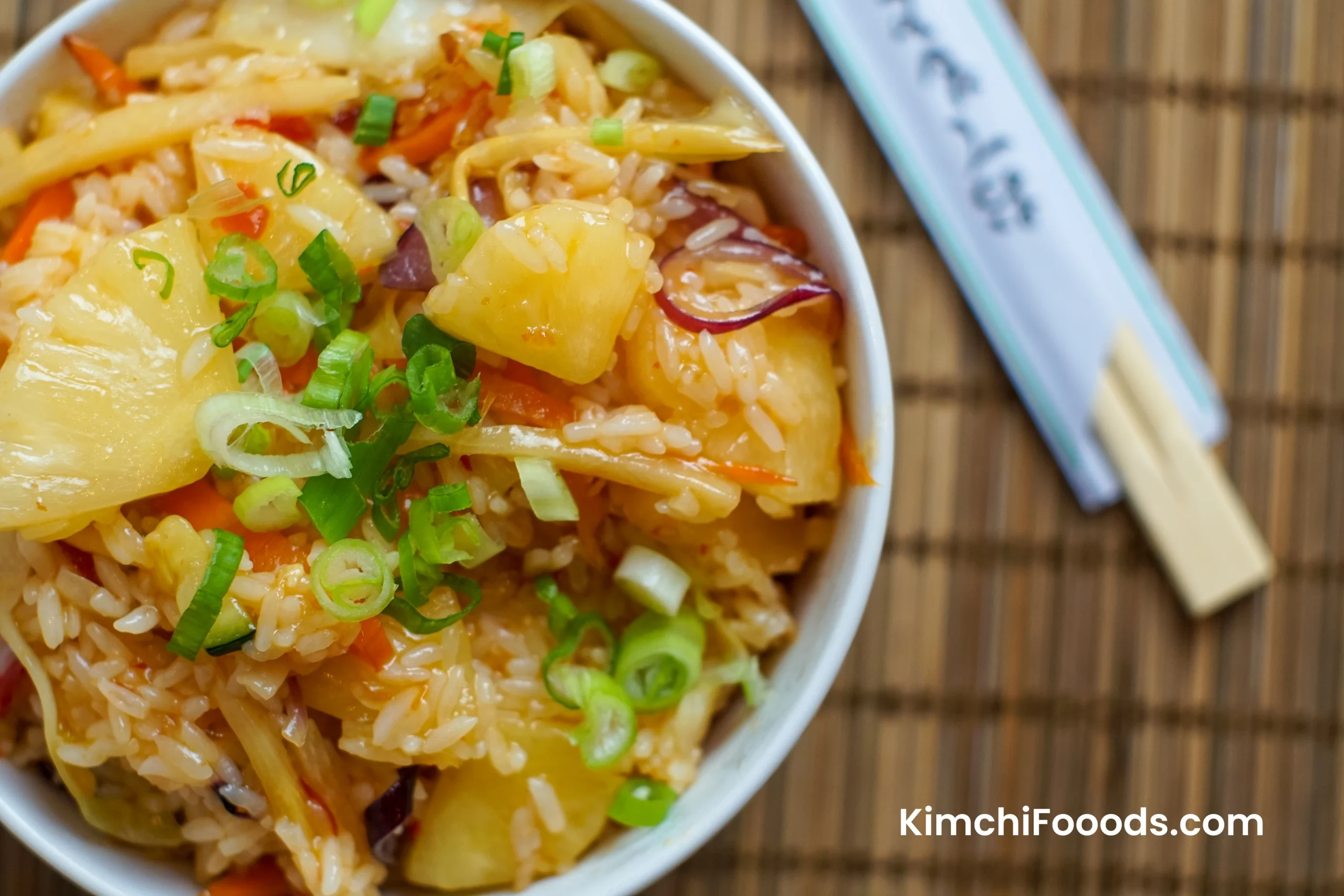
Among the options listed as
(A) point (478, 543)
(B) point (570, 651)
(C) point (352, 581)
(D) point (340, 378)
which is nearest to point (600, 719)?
(B) point (570, 651)

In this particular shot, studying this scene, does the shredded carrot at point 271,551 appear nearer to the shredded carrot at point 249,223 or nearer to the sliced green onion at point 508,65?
the shredded carrot at point 249,223

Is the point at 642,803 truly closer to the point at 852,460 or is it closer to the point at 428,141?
the point at 852,460

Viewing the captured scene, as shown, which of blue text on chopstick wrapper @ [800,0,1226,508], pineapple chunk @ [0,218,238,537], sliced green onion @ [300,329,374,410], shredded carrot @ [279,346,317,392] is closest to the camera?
pineapple chunk @ [0,218,238,537]

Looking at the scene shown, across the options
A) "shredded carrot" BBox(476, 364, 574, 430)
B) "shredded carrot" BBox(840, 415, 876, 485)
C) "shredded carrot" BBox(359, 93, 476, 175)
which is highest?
"shredded carrot" BBox(359, 93, 476, 175)

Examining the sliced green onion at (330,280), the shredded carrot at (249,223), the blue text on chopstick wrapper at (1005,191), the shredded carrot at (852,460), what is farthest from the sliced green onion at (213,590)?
the blue text on chopstick wrapper at (1005,191)

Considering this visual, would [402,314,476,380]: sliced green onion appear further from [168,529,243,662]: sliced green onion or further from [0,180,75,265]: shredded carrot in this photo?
[0,180,75,265]: shredded carrot

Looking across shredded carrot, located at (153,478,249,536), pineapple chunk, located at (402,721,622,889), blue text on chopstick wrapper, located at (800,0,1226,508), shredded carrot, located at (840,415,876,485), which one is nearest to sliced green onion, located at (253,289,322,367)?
shredded carrot, located at (153,478,249,536)

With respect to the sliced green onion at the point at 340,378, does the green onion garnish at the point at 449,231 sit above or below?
above
